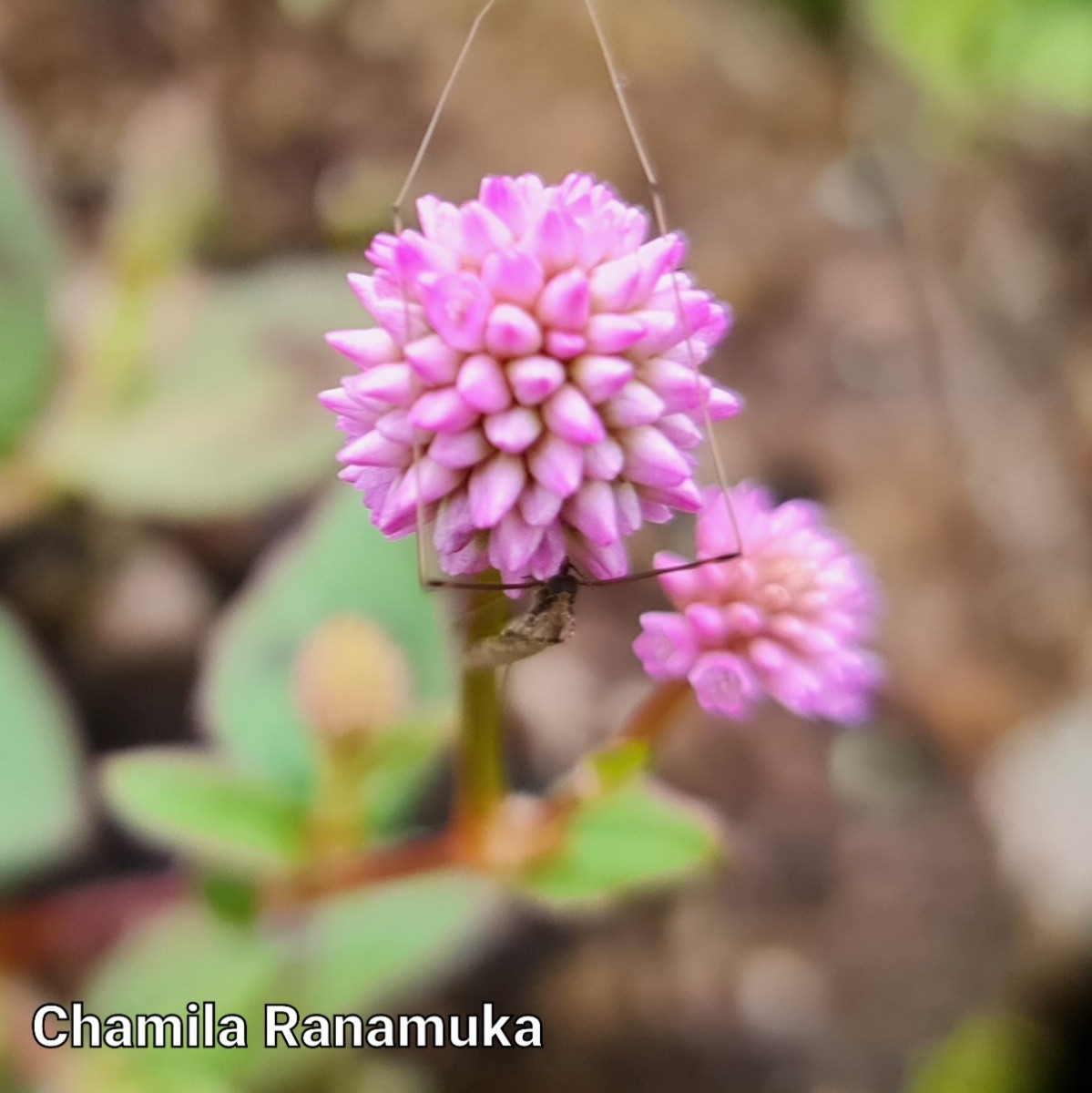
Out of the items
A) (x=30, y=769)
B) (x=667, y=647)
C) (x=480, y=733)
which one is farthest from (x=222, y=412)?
(x=667, y=647)

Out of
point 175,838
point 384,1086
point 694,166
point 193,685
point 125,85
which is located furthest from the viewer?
point 694,166

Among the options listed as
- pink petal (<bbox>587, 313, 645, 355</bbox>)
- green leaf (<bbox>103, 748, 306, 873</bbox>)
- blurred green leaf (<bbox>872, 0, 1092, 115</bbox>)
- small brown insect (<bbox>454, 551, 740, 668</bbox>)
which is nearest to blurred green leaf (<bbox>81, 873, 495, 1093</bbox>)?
green leaf (<bbox>103, 748, 306, 873</bbox>)

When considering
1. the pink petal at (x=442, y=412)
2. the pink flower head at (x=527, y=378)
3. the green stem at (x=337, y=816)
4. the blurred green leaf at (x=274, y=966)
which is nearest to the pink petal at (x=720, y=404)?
the pink flower head at (x=527, y=378)

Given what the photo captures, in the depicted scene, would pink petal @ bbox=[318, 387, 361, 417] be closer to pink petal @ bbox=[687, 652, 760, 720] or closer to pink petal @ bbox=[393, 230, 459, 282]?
pink petal @ bbox=[393, 230, 459, 282]

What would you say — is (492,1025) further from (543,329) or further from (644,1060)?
(543,329)

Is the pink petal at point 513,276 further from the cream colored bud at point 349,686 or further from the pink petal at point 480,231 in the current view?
the cream colored bud at point 349,686

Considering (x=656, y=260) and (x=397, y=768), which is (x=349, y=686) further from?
(x=656, y=260)

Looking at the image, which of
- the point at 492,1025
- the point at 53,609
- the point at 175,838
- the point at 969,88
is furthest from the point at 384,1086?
the point at 969,88
